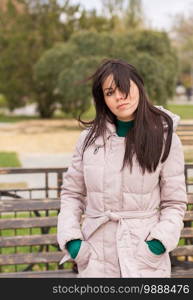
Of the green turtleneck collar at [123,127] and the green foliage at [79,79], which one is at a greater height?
the green turtleneck collar at [123,127]

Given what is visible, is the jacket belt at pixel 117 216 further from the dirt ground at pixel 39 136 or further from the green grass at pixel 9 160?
the dirt ground at pixel 39 136

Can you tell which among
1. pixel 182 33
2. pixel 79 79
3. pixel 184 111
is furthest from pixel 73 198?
pixel 182 33

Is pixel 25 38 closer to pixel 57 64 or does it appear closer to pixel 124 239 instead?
pixel 57 64

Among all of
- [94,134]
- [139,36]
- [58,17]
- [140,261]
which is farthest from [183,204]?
[58,17]

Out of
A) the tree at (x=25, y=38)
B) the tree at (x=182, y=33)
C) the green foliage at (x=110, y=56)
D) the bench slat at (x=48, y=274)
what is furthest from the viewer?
the tree at (x=182, y=33)

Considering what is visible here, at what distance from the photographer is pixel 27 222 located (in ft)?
10.8

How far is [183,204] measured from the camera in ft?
7.45

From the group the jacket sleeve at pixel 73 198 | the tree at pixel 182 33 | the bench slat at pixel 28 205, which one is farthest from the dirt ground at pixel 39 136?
the tree at pixel 182 33

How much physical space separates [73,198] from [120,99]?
0.51 metres

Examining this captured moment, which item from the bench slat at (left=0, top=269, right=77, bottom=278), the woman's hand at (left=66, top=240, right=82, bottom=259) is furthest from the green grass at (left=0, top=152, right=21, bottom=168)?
the woman's hand at (left=66, top=240, right=82, bottom=259)

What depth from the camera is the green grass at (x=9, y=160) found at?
11406mm

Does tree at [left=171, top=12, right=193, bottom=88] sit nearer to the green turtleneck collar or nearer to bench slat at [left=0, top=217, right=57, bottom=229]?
bench slat at [left=0, top=217, right=57, bottom=229]

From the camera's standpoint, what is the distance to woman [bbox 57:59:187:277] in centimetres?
222

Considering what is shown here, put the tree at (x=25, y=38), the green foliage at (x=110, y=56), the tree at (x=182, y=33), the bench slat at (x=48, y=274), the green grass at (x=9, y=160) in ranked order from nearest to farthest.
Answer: the bench slat at (x=48, y=274) → the green grass at (x=9, y=160) → the green foliage at (x=110, y=56) → the tree at (x=25, y=38) → the tree at (x=182, y=33)
